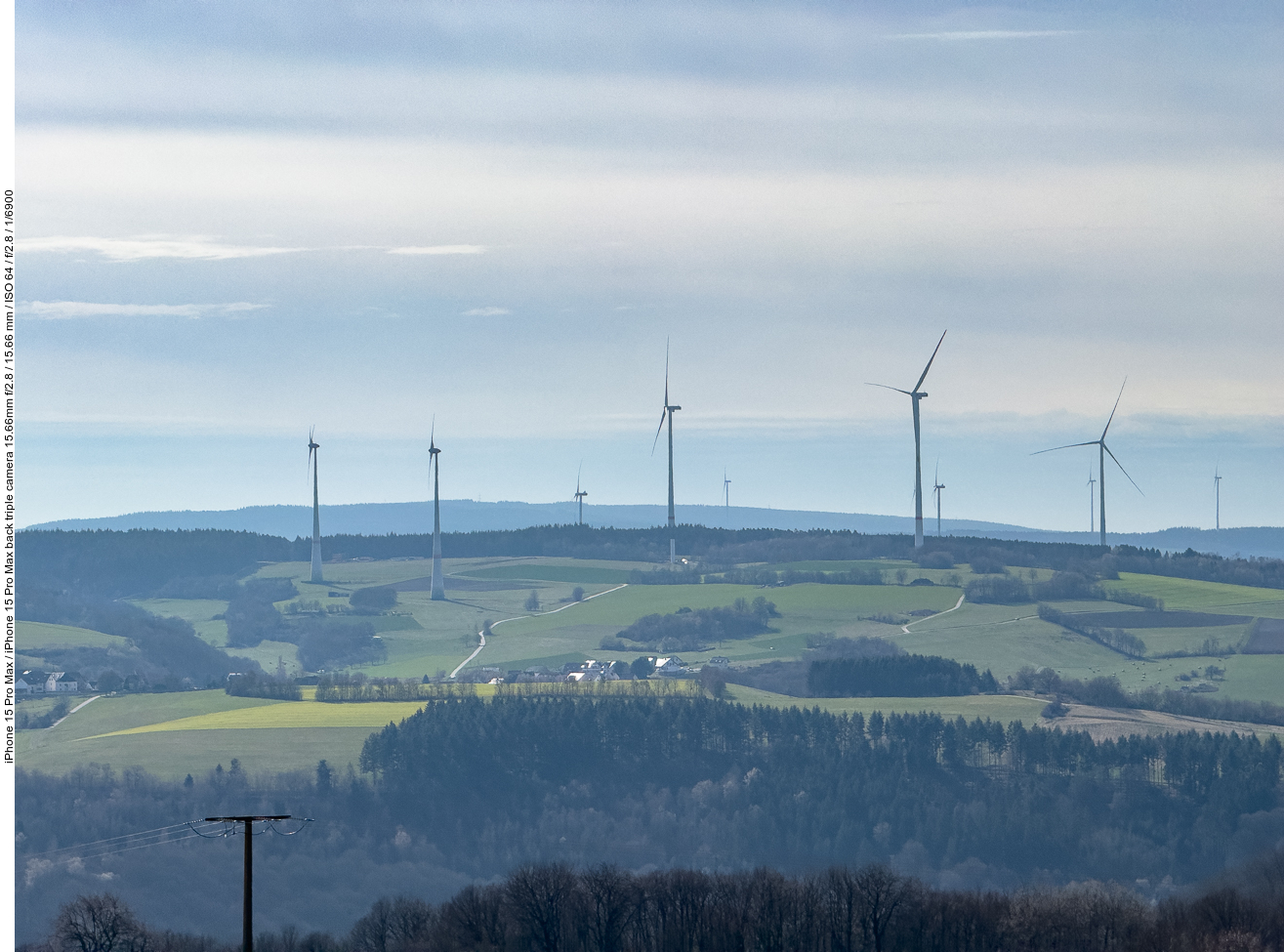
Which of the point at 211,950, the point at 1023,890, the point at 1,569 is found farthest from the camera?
the point at 1023,890

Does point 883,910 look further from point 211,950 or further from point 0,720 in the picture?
point 0,720

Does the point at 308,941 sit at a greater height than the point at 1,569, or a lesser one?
lesser

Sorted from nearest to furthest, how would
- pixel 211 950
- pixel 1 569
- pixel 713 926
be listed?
pixel 1 569, pixel 211 950, pixel 713 926

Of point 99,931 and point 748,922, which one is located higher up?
point 99,931

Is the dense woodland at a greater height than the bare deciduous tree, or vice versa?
the bare deciduous tree

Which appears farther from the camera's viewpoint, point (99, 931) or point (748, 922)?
point (748, 922)

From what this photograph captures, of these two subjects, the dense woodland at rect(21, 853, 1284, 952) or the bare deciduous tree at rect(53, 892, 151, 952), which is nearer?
the bare deciduous tree at rect(53, 892, 151, 952)

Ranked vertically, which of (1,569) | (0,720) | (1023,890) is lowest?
(1023,890)

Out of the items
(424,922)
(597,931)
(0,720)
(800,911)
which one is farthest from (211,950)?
(0,720)
